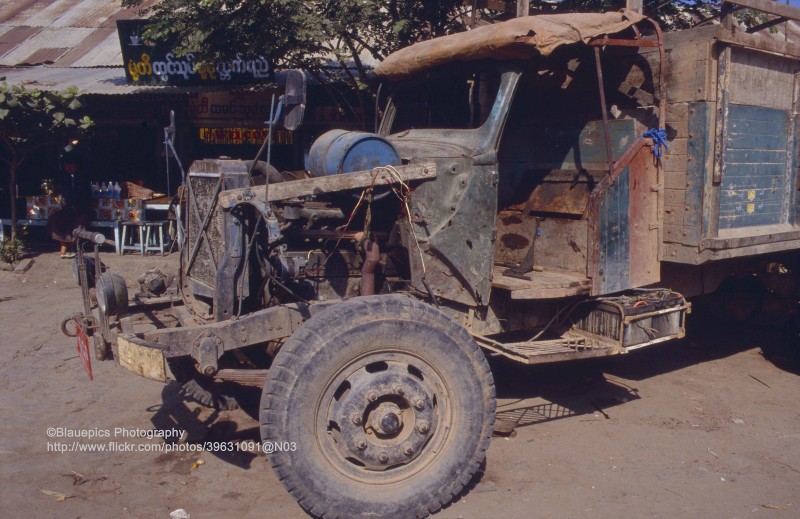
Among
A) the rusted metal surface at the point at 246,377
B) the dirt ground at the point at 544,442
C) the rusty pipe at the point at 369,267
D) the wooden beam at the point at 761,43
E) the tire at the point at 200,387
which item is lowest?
the dirt ground at the point at 544,442

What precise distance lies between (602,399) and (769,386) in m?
1.56

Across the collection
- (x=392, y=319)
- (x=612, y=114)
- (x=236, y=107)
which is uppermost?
(x=236, y=107)

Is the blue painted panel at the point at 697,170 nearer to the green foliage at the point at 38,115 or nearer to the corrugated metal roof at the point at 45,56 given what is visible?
the green foliage at the point at 38,115

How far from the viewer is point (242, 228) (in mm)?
3857

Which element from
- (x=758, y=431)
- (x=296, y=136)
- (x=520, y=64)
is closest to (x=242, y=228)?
(x=520, y=64)

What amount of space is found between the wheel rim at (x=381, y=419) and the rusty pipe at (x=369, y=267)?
55 cm

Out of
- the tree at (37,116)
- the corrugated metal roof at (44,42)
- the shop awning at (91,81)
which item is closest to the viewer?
the tree at (37,116)

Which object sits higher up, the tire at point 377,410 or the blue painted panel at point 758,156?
the blue painted panel at point 758,156

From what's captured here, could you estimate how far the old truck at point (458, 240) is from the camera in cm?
353

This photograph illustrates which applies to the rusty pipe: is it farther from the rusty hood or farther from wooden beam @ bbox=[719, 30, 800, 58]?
wooden beam @ bbox=[719, 30, 800, 58]

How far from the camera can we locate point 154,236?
1121cm

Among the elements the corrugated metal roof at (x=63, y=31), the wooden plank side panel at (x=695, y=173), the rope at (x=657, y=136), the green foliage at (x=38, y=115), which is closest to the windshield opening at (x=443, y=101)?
the rope at (x=657, y=136)

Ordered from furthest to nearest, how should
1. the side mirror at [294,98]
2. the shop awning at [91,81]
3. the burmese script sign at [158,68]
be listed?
the shop awning at [91,81], the burmese script sign at [158,68], the side mirror at [294,98]

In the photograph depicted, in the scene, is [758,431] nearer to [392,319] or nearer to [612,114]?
[612,114]
